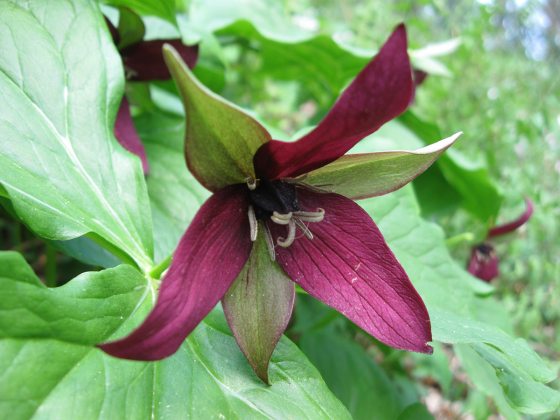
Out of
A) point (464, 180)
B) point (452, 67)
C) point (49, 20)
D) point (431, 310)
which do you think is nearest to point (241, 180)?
point (431, 310)

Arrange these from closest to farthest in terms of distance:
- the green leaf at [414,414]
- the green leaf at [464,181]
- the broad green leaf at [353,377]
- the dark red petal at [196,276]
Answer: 1. the dark red petal at [196,276]
2. the green leaf at [414,414]
3. the broad green leaf at [353,377]
4. the green leaf at [464,181]

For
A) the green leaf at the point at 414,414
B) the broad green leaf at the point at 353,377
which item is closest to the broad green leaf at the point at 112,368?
the green leaf at the point at 414,414

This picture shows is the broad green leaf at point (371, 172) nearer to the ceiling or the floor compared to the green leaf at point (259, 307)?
nearer to the ceiling

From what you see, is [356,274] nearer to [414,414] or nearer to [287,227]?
[287,227]

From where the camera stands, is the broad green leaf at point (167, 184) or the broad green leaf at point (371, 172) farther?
the broad green leaf at point (167, 184)

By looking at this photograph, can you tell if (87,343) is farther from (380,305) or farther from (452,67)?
(452,67)

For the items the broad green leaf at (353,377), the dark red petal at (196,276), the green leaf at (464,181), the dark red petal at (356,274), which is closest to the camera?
the dark red petal at (196,276)

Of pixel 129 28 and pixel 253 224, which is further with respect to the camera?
pixel 129 28

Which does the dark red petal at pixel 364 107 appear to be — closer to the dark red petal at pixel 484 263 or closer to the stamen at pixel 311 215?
the stamen at pixel 311 215

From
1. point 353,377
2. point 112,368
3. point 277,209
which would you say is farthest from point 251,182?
point 353,377
